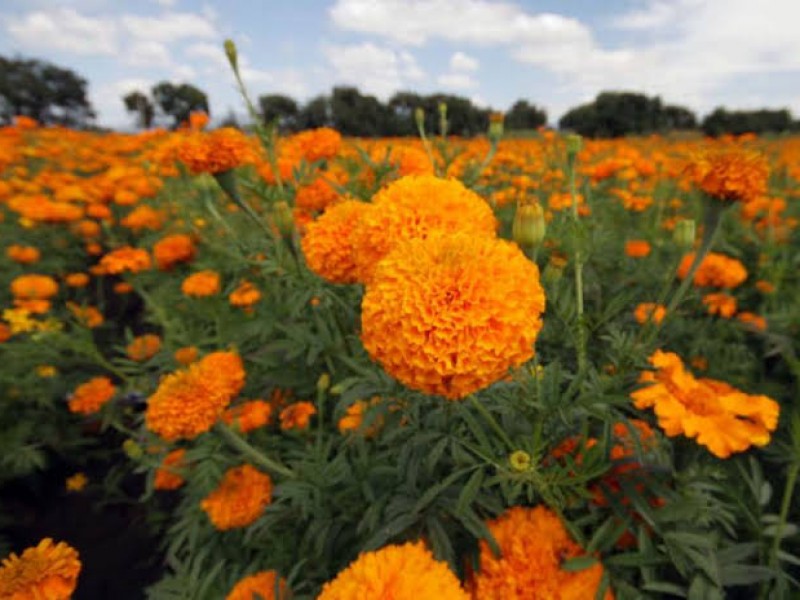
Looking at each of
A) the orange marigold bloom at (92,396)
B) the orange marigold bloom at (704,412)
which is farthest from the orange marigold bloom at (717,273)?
the orange marigold bloom at (92,396)

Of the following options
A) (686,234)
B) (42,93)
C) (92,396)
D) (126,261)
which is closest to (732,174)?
(686,234)

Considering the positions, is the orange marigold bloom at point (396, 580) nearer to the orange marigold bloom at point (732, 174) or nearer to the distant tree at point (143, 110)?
the orange marigold bloom at point (732, 174)

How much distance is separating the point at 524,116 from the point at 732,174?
8.75 meters

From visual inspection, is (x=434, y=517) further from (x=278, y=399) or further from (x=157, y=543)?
(x=157, y=543)

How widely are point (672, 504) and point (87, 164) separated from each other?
5.93 meters

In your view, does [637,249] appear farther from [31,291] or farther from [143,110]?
[143,110]

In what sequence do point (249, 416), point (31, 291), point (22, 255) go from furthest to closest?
point (22, 255)
point (31, 291)
point (249, 416)

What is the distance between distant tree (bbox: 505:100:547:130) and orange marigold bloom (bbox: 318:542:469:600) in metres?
9.18

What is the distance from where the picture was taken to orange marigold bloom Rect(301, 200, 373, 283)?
0.99 m

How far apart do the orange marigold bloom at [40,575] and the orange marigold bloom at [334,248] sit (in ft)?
2.18

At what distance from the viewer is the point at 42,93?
15602 millimetres

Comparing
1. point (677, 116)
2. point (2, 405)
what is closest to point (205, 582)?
point (2, 405)

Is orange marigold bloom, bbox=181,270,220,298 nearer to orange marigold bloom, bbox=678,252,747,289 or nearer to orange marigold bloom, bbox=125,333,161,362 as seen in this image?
orange marigold bloom, bbox=125,333,161,362

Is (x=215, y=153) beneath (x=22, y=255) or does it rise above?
above
